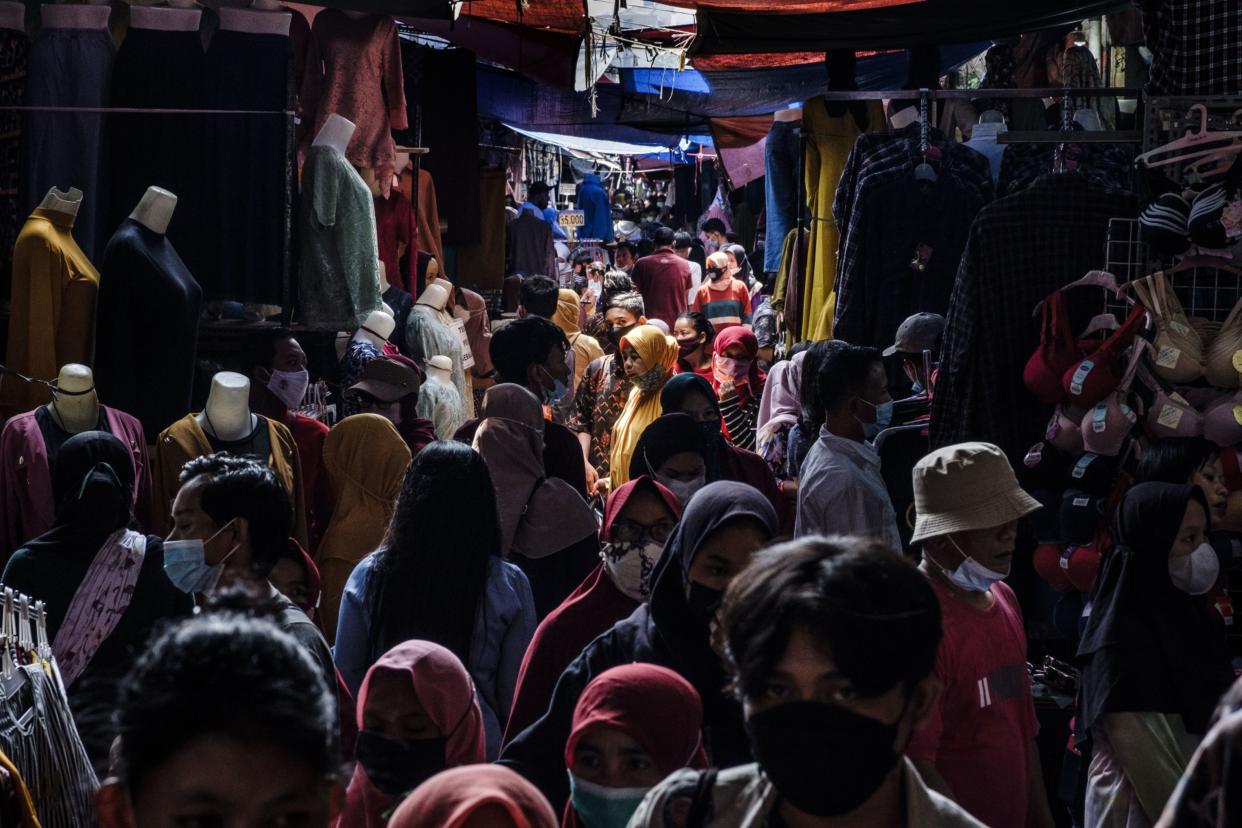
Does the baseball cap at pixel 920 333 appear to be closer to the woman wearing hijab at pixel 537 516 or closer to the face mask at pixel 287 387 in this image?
the woman wearing hijab at pixel 537 516

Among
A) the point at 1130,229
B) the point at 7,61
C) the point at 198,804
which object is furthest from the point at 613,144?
the point at 198,804

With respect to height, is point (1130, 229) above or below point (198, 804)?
above

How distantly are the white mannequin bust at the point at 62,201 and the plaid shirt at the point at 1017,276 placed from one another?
3216 mm

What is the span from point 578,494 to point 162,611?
1.74 metres

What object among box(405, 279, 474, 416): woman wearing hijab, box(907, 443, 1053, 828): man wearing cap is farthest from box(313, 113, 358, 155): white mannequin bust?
box(907, 443, 1053, 828): man wearing cap

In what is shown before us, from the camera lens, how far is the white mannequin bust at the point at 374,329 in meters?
7.29

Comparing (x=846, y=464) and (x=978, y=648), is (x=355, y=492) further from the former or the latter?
(x=978, y=648)

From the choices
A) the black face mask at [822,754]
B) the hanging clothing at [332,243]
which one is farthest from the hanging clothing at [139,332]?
the black face mask at [822,754]

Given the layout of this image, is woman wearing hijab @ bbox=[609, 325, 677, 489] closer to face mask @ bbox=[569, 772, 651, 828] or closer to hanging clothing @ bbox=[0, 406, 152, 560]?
hanging clothing @ bbox=[0, 406, 152, 560]

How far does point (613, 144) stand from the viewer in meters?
17.2

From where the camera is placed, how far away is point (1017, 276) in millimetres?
5434

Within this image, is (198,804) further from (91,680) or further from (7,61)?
(7,61)

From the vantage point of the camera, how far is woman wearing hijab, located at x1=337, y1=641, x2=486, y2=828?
3072mm

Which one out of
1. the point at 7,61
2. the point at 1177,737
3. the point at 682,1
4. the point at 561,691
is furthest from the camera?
the point at 682,1
